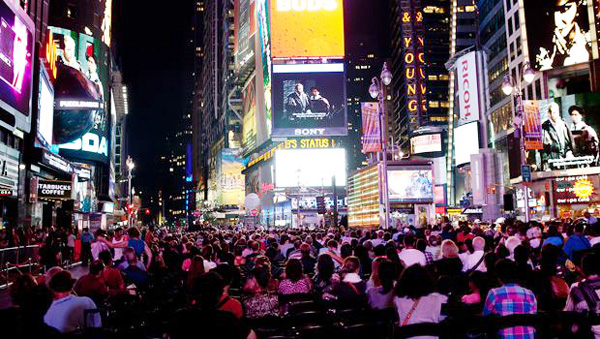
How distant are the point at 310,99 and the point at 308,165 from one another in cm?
1176

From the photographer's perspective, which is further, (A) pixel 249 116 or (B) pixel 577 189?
(A) pixel 249 116

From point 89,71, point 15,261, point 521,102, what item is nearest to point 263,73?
point 89,71

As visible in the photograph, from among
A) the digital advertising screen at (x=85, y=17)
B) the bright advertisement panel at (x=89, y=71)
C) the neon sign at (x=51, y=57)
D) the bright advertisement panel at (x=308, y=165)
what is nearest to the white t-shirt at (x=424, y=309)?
the neon sign at (x=51, y=57)

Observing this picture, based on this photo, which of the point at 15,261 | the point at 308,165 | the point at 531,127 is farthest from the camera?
the point at 308,165

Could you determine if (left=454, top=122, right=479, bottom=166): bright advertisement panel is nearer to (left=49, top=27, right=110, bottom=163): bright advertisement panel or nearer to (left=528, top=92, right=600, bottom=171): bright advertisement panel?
(left=528, top=92, right=600, bottom=171): bright advertisement panel

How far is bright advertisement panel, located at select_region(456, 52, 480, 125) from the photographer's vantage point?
91125 millimetres

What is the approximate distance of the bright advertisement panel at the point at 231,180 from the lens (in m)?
134

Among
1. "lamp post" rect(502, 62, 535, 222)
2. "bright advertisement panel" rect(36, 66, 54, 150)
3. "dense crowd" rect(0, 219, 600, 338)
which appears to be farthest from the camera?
"bright advertisement panel" rect(36, 66, 54, 150)

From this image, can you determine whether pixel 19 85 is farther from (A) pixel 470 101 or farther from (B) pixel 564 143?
(A) pixel 470 101

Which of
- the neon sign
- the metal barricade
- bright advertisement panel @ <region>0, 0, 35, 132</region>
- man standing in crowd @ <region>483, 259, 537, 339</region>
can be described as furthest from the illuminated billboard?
man standing in crowd @ <region>483, 259, 537, 339</region>

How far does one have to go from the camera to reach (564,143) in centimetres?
5997

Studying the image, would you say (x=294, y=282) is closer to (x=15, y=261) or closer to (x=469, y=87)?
(x=15, y=261)

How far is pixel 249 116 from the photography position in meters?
128

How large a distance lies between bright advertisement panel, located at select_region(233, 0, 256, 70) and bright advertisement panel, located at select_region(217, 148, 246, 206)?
23.5 metres
